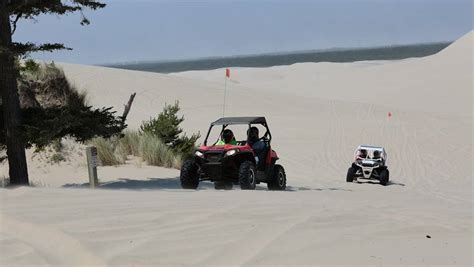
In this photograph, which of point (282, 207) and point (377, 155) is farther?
point (377, 155)

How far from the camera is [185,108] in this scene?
91.6ft

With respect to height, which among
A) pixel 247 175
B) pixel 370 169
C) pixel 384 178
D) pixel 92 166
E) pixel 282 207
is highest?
pixel 92 166

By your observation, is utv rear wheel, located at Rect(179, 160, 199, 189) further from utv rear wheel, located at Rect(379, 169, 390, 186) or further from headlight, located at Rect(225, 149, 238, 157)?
utv rear wheel, located at Rect(379, 169, 390, 186)

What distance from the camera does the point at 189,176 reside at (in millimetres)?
10062

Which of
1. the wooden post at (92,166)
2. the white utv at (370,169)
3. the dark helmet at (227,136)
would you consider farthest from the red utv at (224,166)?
the white utv at (370,169)

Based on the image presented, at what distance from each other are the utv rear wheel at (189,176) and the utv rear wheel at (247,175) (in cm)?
74

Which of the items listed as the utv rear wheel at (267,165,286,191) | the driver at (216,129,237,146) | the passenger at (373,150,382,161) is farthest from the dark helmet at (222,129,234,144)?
the passenger at (373,150,382,161)

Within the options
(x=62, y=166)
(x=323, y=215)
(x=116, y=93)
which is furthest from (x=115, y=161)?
(x=116, y=93)

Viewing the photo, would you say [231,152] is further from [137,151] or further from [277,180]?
[137,151]

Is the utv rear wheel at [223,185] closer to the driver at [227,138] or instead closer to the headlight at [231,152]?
the headlight at [231,152]

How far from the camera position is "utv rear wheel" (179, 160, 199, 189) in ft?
32.9

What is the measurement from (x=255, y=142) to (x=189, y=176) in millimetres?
1522

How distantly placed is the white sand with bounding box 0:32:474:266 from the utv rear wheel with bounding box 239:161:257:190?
0.80 m

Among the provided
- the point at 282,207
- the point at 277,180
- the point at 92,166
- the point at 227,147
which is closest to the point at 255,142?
the point at 277,180
